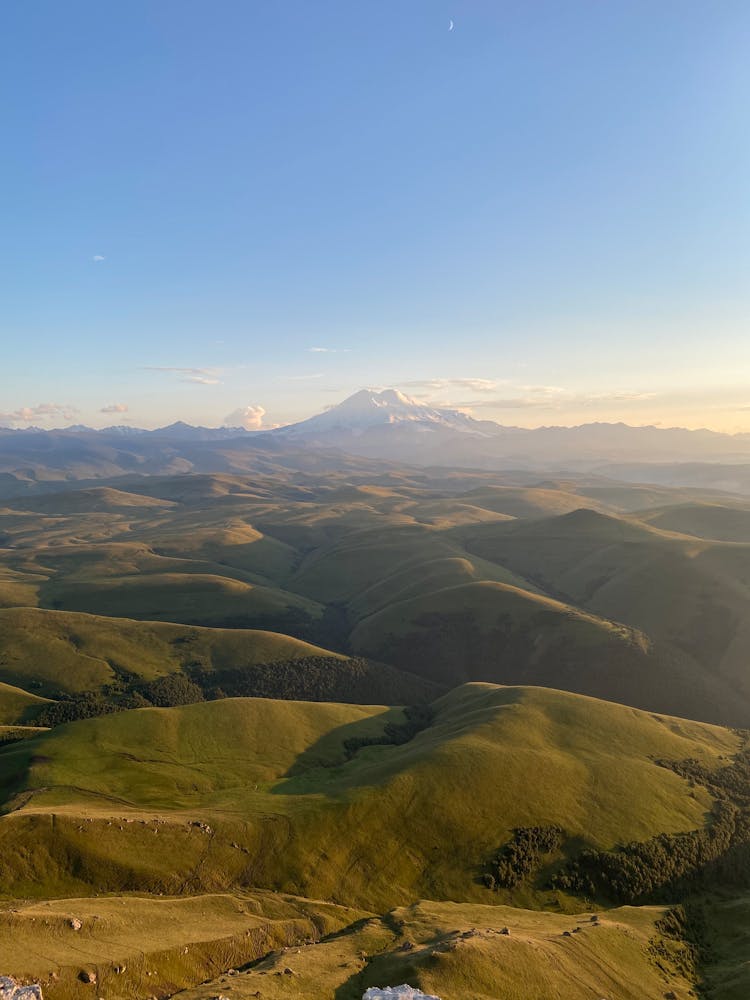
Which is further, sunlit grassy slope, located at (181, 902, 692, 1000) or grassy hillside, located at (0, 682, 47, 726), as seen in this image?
grassy hillside, located at (0, 682, 47, 726)

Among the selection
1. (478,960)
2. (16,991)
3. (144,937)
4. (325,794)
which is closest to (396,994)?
(478,960)

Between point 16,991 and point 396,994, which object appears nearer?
point 16,991

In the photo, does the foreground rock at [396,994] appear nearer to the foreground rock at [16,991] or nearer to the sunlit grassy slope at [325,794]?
the foreground rock at [16,991]

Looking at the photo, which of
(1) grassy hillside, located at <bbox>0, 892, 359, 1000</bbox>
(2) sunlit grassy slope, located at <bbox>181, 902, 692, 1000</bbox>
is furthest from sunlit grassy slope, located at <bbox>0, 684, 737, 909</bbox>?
(2) sunlit grassy slope, located at <bbox>181, 902, 692, 1000</bbox>

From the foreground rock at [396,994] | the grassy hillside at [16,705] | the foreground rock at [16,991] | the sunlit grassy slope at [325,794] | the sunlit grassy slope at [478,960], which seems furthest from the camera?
the grassy hillside at [16,705]

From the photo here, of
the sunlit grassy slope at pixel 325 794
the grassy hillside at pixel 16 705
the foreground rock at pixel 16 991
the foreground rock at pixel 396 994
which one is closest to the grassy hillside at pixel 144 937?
the foreground rock at pixel 16 991

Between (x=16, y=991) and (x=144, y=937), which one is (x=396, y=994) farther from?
(x=16, y=991)

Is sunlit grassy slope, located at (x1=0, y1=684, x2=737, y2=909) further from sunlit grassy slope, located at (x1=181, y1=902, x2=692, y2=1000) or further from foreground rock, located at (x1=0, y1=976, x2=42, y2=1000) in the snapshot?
foreground rock, located at (x1=0, y1=976, x2=42, y2=1000)
